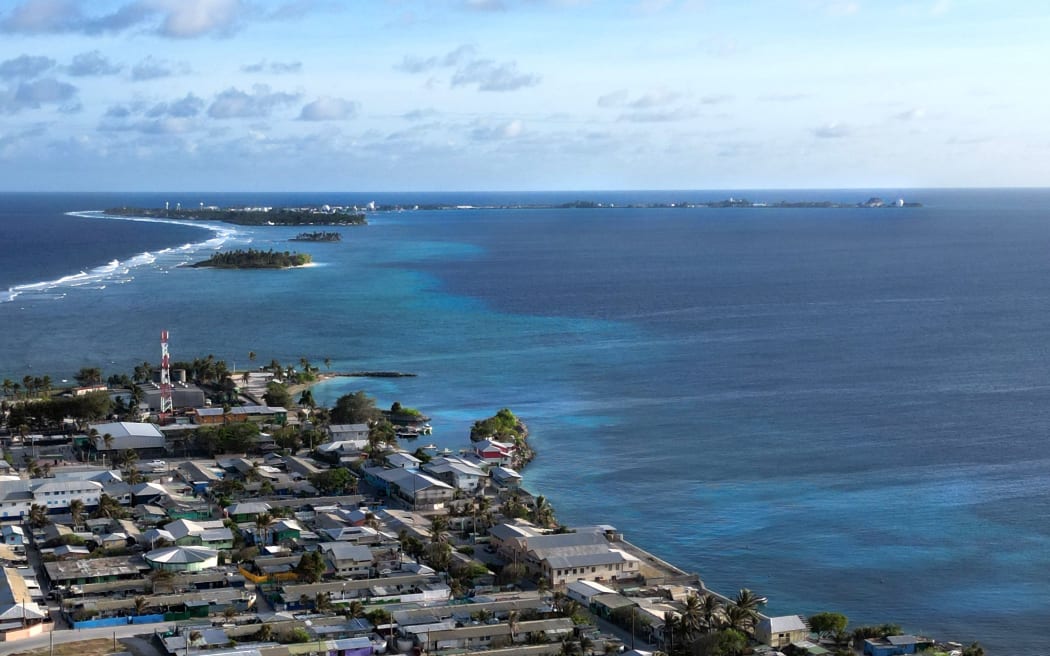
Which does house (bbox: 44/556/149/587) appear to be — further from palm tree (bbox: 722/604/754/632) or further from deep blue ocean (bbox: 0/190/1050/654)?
palm tree (bbox: 722/604/754/632)

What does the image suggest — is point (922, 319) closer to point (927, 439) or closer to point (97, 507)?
point (927, 439)

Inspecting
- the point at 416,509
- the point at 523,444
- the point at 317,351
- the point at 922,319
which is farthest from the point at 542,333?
the point at 416,509

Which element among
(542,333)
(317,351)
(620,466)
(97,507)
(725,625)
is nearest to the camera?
(725,625)

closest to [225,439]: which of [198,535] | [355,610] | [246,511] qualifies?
[246,511]

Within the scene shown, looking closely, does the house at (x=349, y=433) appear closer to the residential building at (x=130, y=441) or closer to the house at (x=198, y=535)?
the residential building at (x=130, y=441)

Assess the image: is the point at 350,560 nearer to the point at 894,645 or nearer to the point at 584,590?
the point at 584,590

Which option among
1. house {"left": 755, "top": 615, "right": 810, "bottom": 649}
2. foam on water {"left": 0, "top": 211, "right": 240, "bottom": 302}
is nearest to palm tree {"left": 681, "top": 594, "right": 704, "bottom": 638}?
house {"left": 755, "top": 615, "right": 810, "bottom": 649}
